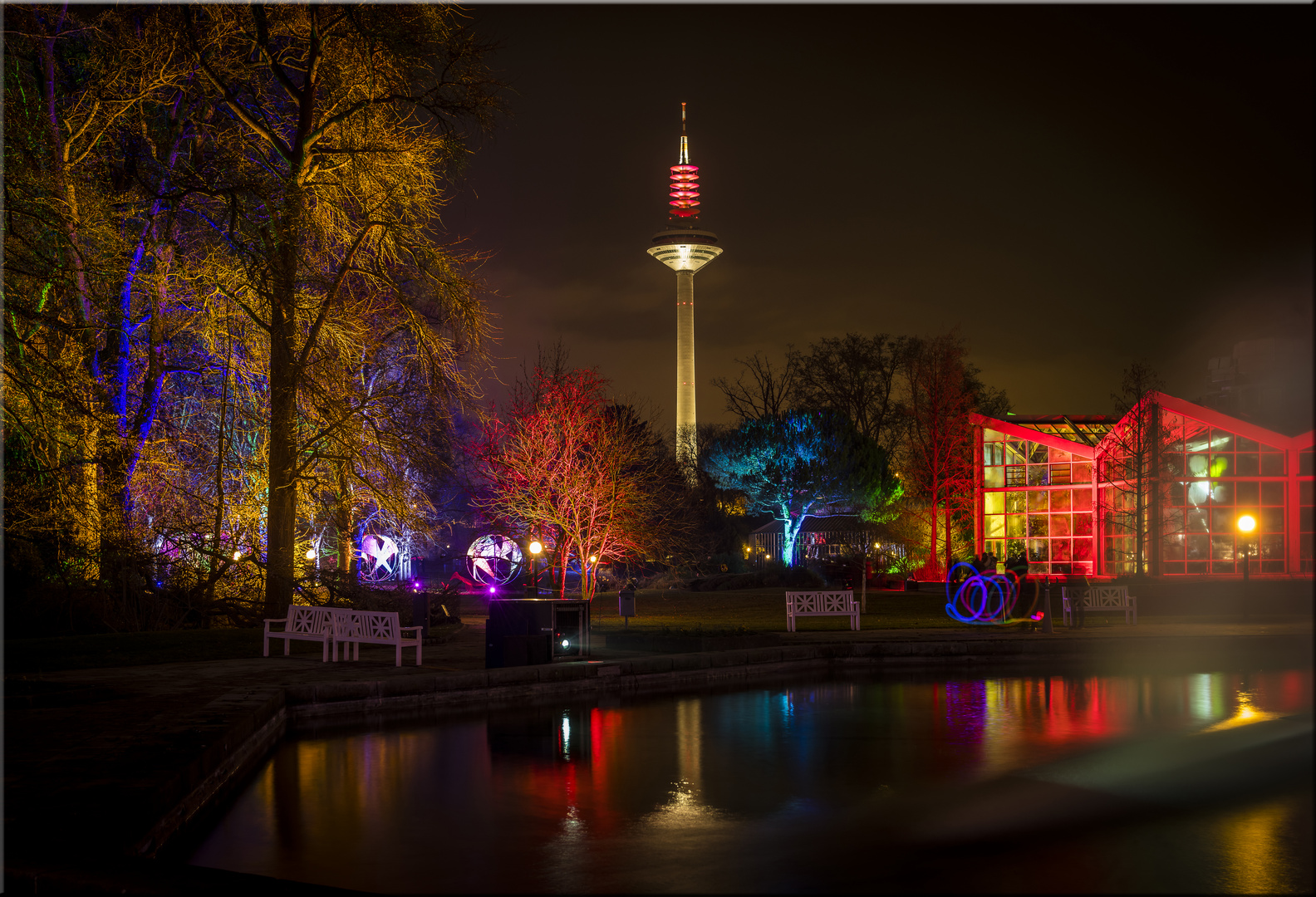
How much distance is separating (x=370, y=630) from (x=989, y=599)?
45.9 ft

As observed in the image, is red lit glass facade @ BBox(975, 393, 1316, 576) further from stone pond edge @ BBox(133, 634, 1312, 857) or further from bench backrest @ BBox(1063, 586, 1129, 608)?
stone pond edge @ BBox(133, 634, 1312, 857)

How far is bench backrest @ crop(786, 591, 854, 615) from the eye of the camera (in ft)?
60.6

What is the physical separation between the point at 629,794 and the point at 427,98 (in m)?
15.7

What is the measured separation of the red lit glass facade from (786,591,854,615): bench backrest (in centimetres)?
1965

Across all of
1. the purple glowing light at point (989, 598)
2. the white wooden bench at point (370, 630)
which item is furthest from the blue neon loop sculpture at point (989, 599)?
the white wooden bench at point (370, 630)

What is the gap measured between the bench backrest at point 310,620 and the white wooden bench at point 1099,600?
46.3 feet

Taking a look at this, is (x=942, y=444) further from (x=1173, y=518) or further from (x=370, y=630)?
(x=370, y=630)

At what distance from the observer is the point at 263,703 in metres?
9.07

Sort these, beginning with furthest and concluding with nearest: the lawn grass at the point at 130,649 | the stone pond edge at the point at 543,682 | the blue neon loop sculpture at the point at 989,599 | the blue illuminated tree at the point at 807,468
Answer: the blue illuminated tree at the point at 807,468 < the blue neon loop sculpture at the point at 989,599 < the lawn grass at the point at 130,649 < the stone pond edge at the point at 543,682

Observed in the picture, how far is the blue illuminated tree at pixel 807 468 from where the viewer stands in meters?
47.2

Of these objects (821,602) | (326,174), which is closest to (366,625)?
(821,602)

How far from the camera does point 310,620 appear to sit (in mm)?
14281

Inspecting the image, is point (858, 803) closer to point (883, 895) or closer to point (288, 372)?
point (883, 895)

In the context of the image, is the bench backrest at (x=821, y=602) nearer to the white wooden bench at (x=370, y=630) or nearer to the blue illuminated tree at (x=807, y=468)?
the white wooden bench at (x=370, y=630)
